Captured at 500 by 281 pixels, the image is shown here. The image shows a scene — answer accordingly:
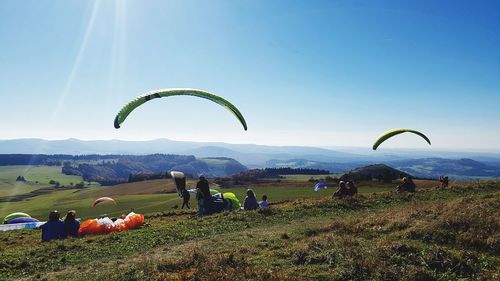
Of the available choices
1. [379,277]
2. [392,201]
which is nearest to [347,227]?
[379,277]

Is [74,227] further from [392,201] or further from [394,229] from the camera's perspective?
[392,201]

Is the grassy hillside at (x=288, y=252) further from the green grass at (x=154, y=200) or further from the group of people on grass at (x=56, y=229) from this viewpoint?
the green grass at (x=154, y=200)

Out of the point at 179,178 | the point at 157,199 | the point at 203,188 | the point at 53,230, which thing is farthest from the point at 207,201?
the point at 157,199

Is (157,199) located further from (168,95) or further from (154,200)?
(168,95)

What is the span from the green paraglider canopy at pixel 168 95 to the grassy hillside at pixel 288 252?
700 centimetres

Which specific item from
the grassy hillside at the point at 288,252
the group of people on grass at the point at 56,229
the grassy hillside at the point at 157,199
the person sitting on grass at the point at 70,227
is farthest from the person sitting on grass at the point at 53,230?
the grassy hillside at the point at 157,199

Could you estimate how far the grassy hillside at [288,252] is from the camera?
33.3 ft

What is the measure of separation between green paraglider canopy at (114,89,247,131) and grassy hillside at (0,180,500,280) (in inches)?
276

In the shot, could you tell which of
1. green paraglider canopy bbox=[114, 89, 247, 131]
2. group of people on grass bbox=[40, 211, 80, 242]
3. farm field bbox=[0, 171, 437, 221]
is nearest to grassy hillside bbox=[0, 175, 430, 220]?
farm field bbox=[0, 171, 437, 221]

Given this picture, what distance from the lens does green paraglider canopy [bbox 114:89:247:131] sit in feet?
75.7

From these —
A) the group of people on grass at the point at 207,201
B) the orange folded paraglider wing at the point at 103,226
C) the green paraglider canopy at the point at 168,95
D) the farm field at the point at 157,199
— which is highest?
the green paraglider canopy at the point at 168,95

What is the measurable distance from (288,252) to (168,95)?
15508 mm

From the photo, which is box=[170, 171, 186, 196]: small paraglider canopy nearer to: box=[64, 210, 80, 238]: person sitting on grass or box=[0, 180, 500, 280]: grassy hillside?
box=[0, 180, 500, 280]: grassy hillside

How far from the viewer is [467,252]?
1089 cm
